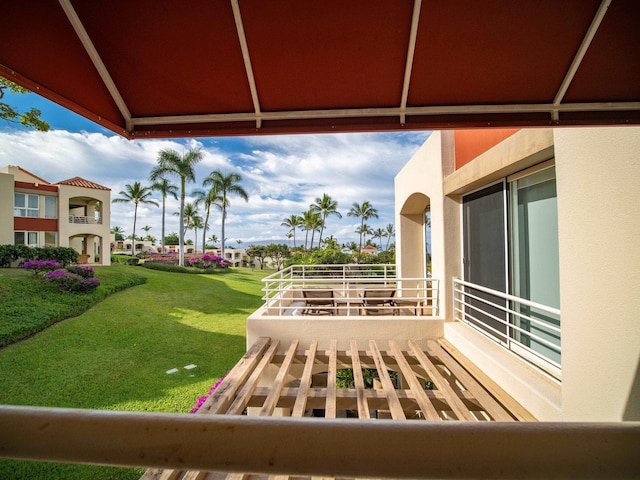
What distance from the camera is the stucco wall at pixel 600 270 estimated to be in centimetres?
196

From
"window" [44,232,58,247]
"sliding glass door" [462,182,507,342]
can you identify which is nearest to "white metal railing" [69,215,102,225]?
"window" [44,232,58,247]

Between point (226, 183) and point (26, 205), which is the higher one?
point (226, 183)

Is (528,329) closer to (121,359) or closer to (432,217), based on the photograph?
(432,217)

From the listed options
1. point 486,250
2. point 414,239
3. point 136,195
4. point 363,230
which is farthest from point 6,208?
point 363,230

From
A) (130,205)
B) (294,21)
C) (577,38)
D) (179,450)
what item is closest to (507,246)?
(577,38)

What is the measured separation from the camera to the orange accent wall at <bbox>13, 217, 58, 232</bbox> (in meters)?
17.1

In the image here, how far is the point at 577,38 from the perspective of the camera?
160 centimetres

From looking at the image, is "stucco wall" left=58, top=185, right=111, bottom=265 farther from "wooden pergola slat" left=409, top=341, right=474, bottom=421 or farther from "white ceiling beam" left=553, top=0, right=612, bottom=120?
"white ceiling beam" left=553, top=0, right=612, bottom=120

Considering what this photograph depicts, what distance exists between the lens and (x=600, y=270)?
7.23ft

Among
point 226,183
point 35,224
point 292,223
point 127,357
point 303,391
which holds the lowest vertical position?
point 127,357

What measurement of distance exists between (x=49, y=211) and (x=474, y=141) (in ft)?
86.2

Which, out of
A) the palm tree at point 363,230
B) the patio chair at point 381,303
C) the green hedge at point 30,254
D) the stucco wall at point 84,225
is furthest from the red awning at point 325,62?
the palm tree at point 363,230

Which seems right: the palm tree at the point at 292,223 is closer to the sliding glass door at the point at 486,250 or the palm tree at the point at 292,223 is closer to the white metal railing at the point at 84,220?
the white metal railing at the point at 84,220

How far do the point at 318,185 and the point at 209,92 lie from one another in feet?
126
